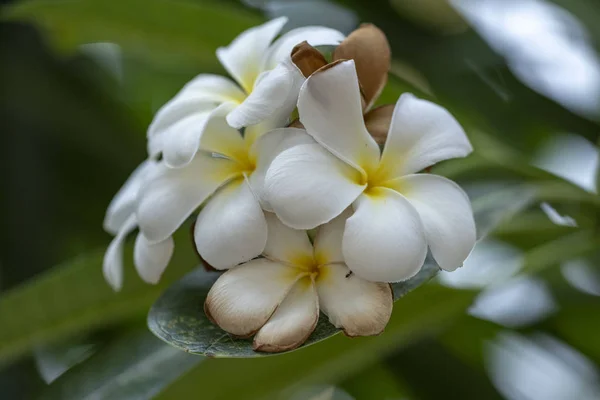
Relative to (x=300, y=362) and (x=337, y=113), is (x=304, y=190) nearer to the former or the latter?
(x=337, y=113)

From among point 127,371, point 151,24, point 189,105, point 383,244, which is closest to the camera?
point 383,244

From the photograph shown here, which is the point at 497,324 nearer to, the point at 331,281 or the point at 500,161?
the point at 500,161

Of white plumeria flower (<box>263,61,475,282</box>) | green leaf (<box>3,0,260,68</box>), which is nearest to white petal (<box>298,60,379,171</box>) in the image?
white plumeria flower (<box>263,61,475,282</box>)

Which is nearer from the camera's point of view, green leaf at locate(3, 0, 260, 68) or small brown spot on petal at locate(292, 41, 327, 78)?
small brown spot on petal at locate(292, 41, 327, 78)

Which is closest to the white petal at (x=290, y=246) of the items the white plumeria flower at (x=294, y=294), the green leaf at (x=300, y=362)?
the white plumeria flower at (x=294, y=294)

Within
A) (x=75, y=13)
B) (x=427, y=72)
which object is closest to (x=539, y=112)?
(x=427, y=72)

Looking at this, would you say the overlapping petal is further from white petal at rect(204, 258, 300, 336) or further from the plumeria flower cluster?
white petal at rect(204, 258, 300, 336)

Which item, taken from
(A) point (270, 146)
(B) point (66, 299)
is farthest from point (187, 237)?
(A) point (270, 146)
